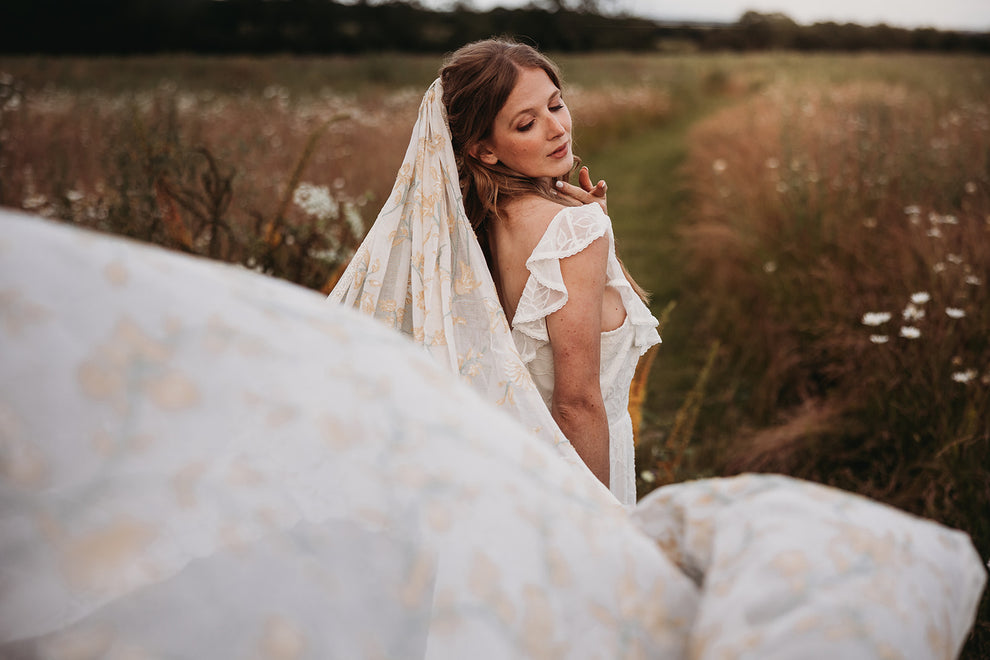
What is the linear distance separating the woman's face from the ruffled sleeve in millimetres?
282

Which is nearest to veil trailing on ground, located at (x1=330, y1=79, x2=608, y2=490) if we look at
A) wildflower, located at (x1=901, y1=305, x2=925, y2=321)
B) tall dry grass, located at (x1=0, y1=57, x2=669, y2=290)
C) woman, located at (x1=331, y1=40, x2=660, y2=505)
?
woman, located at (x1=331, y1=40, x2=660, y2=505)

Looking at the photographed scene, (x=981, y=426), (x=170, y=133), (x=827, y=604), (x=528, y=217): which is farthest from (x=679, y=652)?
(x=170, y=133)

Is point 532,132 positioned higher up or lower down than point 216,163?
higher up

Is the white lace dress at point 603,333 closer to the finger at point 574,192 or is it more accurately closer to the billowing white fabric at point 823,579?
the finger at point 574,192

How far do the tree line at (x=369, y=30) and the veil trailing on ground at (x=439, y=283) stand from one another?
2031 cm

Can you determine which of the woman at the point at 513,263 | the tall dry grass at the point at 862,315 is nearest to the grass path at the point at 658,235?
the tall dry grass at the point at 862,315

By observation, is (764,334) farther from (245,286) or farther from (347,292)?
(245,286)

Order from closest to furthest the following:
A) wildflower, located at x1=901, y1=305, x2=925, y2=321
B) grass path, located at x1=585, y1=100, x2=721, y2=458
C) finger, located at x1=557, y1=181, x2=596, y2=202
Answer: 1. finger, located at x1=557, y1=181, x2=596, y2=202
2. wildflower, located at x1=901, y1=305, x2=925, y2=321
3. grass path, located at x1=585, y1=100, x2=721, y2=458

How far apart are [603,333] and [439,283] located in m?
0.48

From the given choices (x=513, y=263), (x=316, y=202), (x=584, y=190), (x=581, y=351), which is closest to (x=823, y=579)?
(x=581, y=351)

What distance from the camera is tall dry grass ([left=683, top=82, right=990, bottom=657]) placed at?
2.74 meters

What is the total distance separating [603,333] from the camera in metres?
1.80

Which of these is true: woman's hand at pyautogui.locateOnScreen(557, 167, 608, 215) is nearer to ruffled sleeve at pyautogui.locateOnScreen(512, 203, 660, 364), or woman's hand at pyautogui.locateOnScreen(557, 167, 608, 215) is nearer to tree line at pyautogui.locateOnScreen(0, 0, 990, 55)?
ruffled sleeve at pyautogui.locateOnScreen(512, 203, 660, 364)

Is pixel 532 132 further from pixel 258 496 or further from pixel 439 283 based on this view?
pixel 258 496
